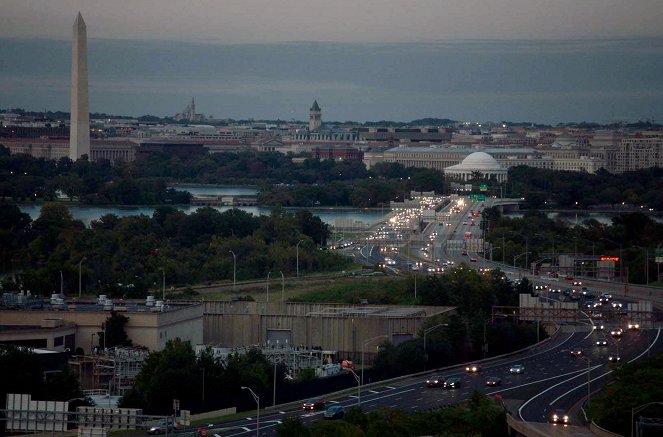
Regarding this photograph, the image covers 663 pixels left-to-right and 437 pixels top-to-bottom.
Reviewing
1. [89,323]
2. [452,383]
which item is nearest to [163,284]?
[89,323]

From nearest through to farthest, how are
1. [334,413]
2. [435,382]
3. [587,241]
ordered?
[334,413] < [435,382] < [587,241]

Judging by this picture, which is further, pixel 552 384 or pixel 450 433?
pixel 552 384

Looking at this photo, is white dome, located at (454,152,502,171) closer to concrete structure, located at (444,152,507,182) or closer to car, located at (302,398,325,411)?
concrete structure, located at (444,152,507,182)

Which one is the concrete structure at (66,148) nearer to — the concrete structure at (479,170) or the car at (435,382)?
the concrete structure at (479,170)

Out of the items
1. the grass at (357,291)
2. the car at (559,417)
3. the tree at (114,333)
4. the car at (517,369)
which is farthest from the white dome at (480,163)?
the car at (559,417)

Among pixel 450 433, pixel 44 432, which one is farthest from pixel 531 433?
pixel 44 432

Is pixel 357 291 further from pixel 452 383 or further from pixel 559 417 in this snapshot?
pixel 559 417

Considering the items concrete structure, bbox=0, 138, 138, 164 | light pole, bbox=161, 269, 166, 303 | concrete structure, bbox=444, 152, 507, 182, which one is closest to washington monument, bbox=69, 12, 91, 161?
concrete structure, bbox=0, 138, 138, 164

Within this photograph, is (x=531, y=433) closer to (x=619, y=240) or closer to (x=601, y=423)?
(x=601, y=423)
